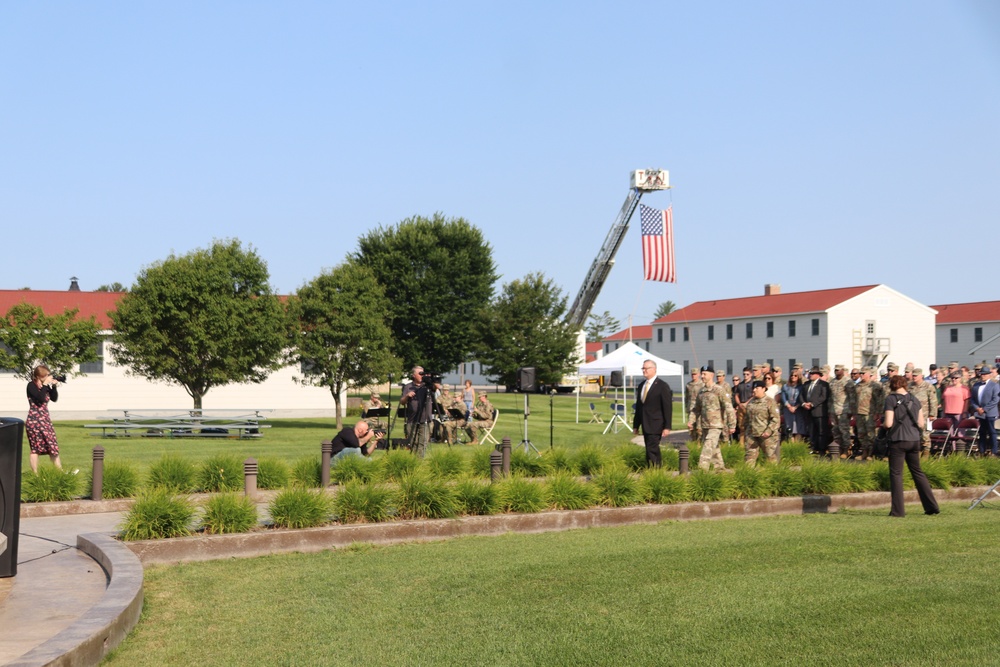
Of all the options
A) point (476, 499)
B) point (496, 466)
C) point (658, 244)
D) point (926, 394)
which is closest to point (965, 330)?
point (658, 244)

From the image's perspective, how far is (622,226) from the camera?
6166 centimetres

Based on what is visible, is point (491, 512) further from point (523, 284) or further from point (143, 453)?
point (523, 284)

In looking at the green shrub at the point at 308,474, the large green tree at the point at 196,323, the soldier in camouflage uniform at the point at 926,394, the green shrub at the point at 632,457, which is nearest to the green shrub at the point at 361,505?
the green shrub at the point at 308,474

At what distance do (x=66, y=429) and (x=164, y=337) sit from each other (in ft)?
13.7

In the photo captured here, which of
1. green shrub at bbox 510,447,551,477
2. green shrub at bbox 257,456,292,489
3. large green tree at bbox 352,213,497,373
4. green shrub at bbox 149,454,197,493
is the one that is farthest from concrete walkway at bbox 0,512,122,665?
large green tree at bbox 352,213,497,373

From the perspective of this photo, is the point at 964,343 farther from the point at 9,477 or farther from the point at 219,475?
the point at 9,477

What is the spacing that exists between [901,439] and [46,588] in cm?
999

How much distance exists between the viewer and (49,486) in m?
12.6

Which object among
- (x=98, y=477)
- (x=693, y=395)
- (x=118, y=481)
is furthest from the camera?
(x=693, y=395)

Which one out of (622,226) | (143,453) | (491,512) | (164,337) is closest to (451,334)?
(622,226)

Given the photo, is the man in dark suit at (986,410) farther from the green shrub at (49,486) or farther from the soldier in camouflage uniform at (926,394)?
the green shrub at (49,486)

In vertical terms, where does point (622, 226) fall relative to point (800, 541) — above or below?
above

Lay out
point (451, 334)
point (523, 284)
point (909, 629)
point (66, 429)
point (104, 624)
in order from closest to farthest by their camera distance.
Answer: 1. point (104, 624)
2. point (909, 629)
3. point (66, 429)
4. point (523, 284)
5. point (451, 334)

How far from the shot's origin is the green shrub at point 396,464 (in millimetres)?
14096
